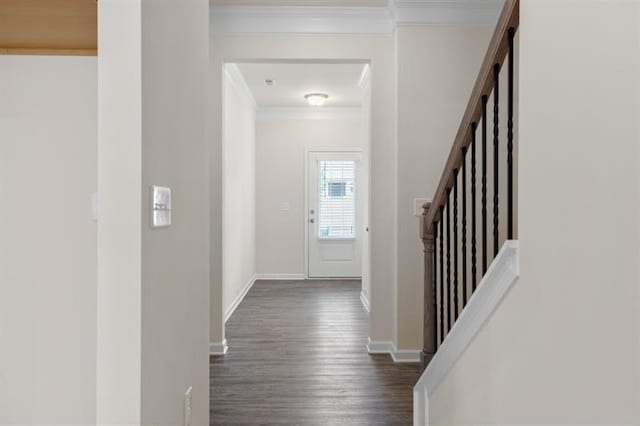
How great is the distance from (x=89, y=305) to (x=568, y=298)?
1388 mm

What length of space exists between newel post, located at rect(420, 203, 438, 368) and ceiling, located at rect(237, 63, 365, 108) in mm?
3135

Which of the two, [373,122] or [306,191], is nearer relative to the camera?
[373,122]

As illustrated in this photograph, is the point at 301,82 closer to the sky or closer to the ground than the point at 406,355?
closer to the sky

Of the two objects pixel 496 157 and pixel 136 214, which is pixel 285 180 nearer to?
pixel 496 157

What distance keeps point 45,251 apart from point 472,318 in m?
1.44

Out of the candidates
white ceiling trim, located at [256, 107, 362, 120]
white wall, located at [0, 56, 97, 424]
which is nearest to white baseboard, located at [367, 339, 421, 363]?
white wall, located at [0, 56, 97, 424]

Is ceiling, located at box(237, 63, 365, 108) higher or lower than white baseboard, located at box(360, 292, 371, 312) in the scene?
higher

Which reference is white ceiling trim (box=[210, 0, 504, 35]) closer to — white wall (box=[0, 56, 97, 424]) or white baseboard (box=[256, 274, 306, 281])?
white wall (box=[0, 56, 97, 424])

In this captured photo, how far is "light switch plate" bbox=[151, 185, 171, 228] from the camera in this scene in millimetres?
1208

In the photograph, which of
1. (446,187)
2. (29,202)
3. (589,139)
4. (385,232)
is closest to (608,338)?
(589,139)

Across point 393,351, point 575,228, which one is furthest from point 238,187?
point 575,228

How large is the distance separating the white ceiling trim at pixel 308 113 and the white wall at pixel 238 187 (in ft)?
0.82

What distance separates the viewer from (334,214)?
24.6 ft

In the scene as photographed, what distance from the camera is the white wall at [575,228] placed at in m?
0.83
